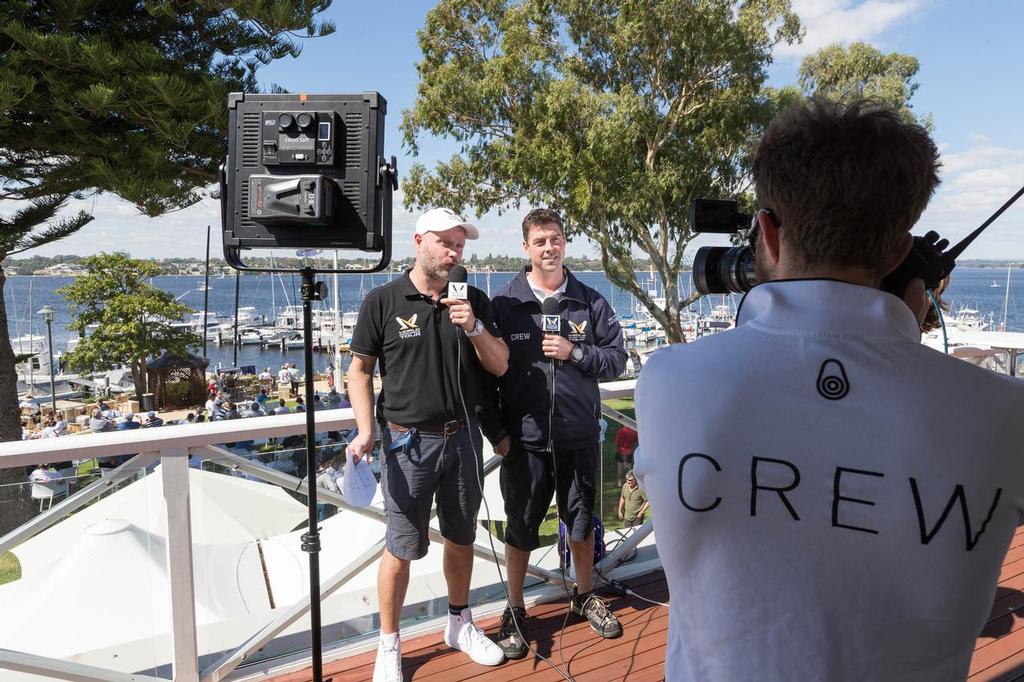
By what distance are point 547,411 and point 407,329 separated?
1.98 feet

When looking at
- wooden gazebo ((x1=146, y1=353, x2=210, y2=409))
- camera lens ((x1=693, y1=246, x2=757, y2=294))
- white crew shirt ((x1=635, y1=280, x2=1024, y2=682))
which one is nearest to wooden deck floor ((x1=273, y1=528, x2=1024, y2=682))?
camera lens ((x1=693, y1=246, x2=757, y2=294))

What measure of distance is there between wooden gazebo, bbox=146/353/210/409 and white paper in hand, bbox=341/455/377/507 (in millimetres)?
28870

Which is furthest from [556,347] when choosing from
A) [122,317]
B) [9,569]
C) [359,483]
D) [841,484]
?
[122,317]

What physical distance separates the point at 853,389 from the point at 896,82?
21.3 m

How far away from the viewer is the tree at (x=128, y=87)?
7711mm

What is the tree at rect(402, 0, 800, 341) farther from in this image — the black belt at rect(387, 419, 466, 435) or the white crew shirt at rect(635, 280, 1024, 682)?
the white crew shirt at rect(635, 280, 1024, 682)

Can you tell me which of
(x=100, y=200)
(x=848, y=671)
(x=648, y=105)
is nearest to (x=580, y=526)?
(x=848, y=671)

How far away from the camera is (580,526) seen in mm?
2564

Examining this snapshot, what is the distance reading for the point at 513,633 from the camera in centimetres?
252

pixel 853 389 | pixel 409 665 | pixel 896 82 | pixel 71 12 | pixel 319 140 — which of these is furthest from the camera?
pixel 896 82

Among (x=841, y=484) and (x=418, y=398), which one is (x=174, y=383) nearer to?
(x=418, y=398)

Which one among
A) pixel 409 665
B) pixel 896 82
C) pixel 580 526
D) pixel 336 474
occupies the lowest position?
pixel 409 665

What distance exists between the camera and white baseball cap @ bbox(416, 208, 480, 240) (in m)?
2.30

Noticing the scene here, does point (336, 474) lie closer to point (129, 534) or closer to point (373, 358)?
point (373, 358)
